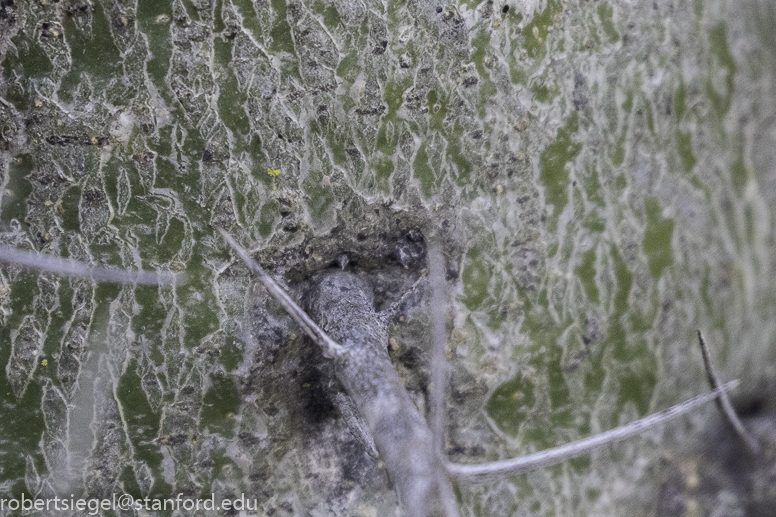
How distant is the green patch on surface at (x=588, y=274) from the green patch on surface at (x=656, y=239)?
22 cm

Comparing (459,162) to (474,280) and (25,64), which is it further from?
(25,64)

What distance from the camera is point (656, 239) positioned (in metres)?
1.81

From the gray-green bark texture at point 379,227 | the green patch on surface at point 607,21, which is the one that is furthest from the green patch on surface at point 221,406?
the green patch on surface at point 607,21

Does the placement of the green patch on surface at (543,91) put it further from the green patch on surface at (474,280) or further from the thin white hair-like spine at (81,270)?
the thin white hair-like spine at (81,270)

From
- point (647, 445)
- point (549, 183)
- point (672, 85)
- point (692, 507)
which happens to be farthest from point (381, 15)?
point (692, 507)

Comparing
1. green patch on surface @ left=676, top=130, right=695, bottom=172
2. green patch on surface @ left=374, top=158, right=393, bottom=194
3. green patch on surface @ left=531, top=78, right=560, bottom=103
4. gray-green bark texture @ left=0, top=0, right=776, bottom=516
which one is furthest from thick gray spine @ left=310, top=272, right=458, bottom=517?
green patch on surface @ left=676, top=130, right=695, bottom=172

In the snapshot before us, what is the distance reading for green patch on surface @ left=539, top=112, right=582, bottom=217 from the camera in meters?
1.66

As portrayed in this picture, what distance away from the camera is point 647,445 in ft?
6.13

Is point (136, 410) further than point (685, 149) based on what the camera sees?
No

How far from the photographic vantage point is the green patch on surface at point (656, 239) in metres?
1.80

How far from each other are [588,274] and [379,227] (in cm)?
74

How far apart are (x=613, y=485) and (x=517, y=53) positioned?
4.93 ft

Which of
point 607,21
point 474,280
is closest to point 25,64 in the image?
point 474,280

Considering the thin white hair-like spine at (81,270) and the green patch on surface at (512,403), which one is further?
the green patch on surface at (512,403)
